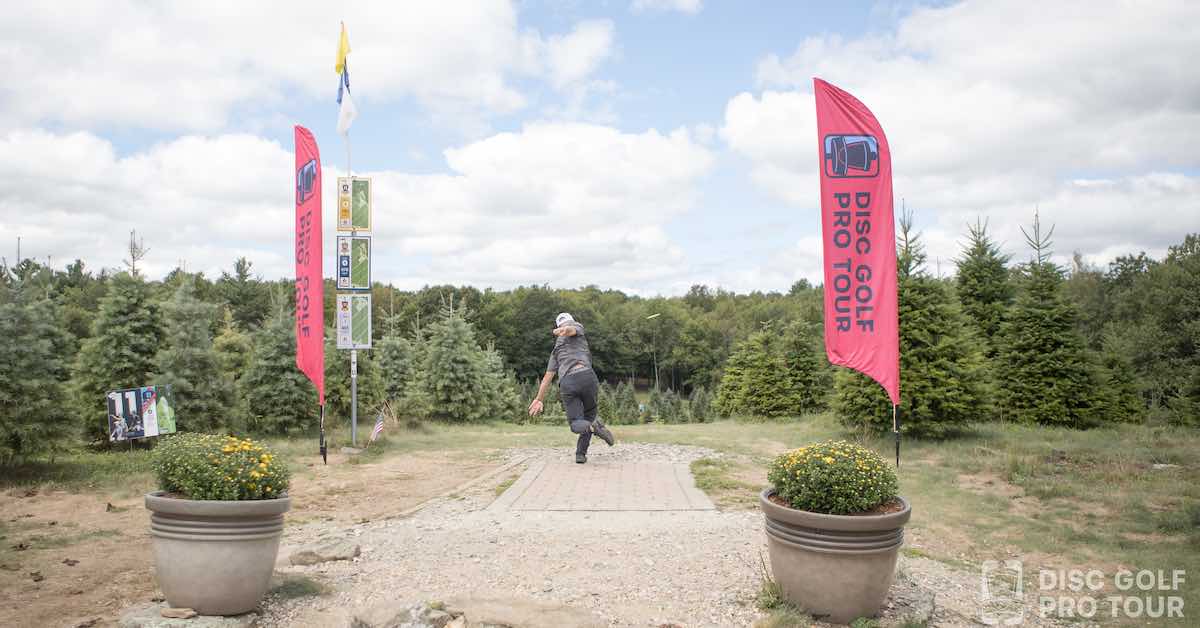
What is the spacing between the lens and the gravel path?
4.62m

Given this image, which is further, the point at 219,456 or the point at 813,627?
the point at 219,456

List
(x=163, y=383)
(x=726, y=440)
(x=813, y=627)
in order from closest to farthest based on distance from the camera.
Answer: (x=813, y=627), (x=163, y=383), (x=726, y=440)

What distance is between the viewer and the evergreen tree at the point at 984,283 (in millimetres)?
18562

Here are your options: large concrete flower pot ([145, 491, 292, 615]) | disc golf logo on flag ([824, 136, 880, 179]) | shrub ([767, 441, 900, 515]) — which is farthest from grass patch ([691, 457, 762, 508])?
large concrete flower pot ([145, 491, 292, 615])

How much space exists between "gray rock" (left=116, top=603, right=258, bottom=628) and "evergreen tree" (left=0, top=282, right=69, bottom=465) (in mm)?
6635

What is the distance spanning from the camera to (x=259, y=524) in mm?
4473

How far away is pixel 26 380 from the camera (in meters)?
9.49

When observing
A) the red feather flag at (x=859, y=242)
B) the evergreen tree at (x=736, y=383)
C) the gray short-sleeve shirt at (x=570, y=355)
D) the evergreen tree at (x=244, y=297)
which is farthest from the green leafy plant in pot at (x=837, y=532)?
the evergreen tree at (x=244, y=297)

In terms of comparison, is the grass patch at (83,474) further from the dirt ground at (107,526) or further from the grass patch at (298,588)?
the grass patch at (298,588)

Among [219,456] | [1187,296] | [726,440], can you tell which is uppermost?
[1187,296]

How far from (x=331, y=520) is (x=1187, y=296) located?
96.7ft

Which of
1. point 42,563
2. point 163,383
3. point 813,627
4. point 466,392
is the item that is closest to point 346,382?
point 466,392

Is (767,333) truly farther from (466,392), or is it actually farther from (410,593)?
(410,593)

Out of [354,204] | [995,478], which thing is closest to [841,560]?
[995,478]
